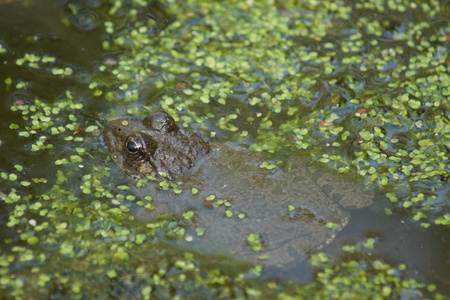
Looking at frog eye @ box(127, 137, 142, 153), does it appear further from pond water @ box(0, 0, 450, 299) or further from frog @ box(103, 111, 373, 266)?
pond water @ box(0, 0, 450, 299)

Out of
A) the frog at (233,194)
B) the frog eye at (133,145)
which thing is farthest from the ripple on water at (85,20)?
the frog eye at (133,145)

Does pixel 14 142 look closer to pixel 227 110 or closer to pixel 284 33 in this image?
pixel 227 110

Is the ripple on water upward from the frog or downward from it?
downward

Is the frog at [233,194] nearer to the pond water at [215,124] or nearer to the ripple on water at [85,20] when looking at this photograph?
the pond water at [215,124]

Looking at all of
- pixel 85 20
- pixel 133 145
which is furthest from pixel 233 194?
pixel 85 20

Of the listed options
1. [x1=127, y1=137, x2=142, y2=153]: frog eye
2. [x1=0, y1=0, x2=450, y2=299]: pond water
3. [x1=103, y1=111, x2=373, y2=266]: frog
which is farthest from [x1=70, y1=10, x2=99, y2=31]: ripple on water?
[x1=127, y1=137, x2=142, y2=153]: frog eye

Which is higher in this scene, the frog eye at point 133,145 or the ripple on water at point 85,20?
the frog eye at point 133,145
